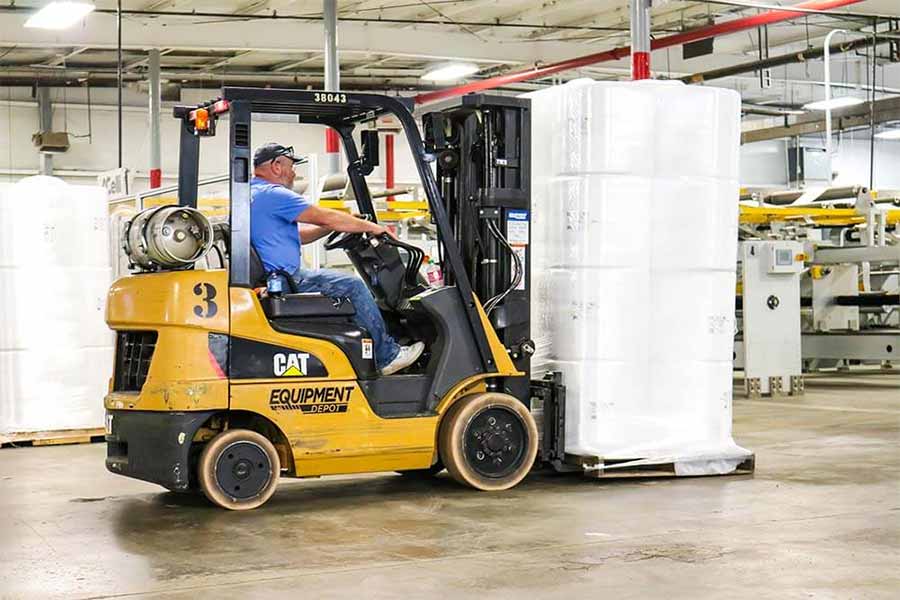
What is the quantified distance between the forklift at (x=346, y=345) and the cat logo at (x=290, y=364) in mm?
10

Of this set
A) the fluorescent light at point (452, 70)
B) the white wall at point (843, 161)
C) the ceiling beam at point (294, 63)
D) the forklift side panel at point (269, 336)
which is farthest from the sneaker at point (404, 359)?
the white wall at point (843, 161)

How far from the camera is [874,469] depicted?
7.63 m

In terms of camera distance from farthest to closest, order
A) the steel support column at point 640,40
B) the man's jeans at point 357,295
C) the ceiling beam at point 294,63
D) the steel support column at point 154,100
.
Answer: the ceiling beam at point 294,63, the steel support column at point 154,100, the steel support column at point 640,40, the man's jeans at point 357,295

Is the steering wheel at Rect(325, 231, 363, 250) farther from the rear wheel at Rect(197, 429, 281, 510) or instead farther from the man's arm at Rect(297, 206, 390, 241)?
the rear wheel at Rect(197, 429, 281, 510)

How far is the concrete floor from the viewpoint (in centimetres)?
459

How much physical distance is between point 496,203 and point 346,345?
1188mm

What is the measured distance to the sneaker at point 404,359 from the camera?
676 centimetres

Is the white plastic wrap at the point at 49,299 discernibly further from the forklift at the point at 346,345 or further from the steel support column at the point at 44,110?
the steel support column at the point at 44,110

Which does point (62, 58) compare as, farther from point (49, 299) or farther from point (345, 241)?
point (345, 241)

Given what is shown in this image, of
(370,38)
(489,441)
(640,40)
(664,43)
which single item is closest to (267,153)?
(489,441)

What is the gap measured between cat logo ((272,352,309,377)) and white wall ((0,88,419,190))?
1410 centimetres

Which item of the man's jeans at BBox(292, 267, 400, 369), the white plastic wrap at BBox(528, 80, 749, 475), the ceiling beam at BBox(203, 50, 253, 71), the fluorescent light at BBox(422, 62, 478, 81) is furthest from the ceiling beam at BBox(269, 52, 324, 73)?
the man's jeans at BBox(292, 267, 400, 369)

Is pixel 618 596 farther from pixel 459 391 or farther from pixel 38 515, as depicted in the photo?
pixel 38 515

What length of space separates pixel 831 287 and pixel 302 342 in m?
10.6
